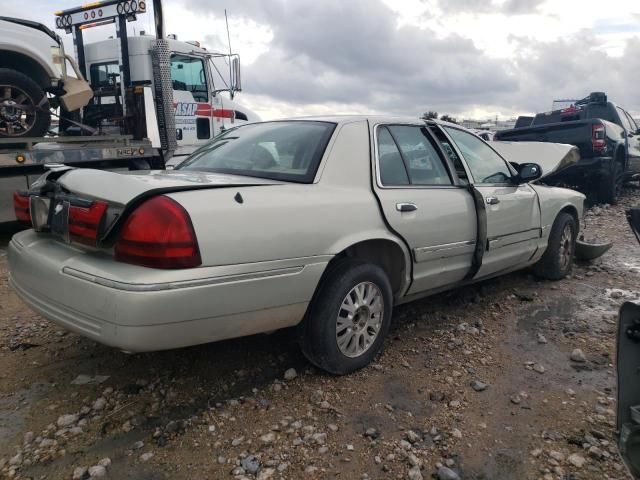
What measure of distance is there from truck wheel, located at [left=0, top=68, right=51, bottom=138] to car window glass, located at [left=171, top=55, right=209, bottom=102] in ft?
10.4

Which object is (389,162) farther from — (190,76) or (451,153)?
(190,76)

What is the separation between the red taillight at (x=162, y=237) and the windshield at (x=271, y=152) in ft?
2.61

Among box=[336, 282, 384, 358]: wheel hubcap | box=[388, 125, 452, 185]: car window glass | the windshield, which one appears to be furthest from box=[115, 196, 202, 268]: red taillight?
box=[388, 125, 452, 185]: car window glass

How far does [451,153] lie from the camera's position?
396cm

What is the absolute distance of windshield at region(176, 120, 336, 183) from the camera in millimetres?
3070

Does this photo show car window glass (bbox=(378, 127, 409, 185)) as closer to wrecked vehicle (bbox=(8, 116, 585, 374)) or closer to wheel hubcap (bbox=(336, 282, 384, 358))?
wrecked vehicle (bbox=(8, 116, 585, 374))

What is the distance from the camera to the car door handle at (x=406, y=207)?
3.26 metres

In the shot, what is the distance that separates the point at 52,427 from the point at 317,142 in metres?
2.02

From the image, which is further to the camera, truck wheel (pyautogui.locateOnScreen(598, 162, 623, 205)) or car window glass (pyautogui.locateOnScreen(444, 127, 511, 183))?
truck wheel (pyautogui.locateOnScreen(598, 162, 623, 205))

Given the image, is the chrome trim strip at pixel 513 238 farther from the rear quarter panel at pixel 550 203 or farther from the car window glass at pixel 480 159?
the car window glass at pixel 480 159

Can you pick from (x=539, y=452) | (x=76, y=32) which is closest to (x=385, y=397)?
(x=539, y=452)

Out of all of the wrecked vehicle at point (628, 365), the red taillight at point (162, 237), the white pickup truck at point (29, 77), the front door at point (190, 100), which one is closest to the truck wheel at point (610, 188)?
the front door at point (190, 100)

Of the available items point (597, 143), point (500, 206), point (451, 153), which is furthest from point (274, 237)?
point (597, 143)

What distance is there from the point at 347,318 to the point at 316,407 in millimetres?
517
